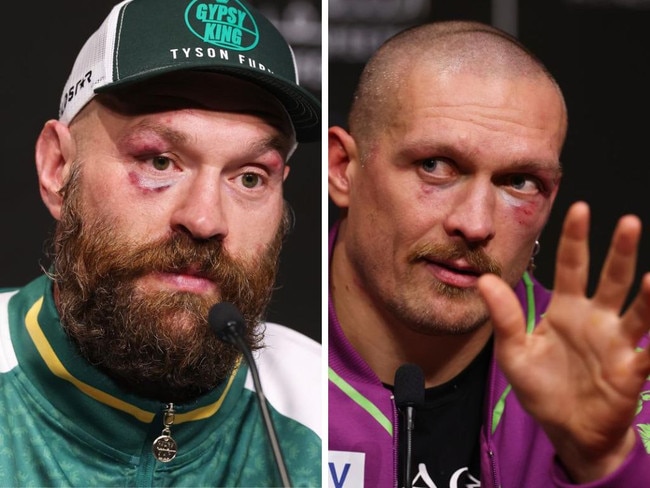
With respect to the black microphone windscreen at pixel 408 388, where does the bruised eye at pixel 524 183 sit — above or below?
above

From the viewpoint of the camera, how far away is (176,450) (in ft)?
6.06

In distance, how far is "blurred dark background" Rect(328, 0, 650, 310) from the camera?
213 cm

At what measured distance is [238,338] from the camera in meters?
1.53

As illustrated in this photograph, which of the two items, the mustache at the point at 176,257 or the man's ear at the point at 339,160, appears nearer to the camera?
the mustache at the point at 176,257

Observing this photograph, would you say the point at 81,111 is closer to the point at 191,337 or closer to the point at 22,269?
the point at 22,269

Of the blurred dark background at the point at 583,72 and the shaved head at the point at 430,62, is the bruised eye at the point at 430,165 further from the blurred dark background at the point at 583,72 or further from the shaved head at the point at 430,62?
the blurred dark background at the point at 583,72

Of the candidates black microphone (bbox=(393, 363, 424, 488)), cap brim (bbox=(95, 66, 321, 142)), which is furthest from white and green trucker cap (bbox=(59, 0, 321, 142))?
black microphone (bbox=(393, 363, 424, 488))

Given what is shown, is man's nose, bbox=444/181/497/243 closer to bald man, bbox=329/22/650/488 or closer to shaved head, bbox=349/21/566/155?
bald man, bbox=329/22/650/488

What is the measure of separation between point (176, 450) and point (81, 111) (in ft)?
2.18

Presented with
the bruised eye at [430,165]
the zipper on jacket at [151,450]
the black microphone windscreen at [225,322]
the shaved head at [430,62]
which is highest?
the shaved head at [430,62]

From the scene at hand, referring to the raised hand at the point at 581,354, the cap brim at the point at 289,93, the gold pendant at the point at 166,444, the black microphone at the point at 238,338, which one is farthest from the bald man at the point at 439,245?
the black microphone at the point at 238,338

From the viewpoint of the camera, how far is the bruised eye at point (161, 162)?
1.81 m

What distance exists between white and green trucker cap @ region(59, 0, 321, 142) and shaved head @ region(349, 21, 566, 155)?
0.23m

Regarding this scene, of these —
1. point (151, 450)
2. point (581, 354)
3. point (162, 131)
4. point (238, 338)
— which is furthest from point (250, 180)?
point (581, 354)
